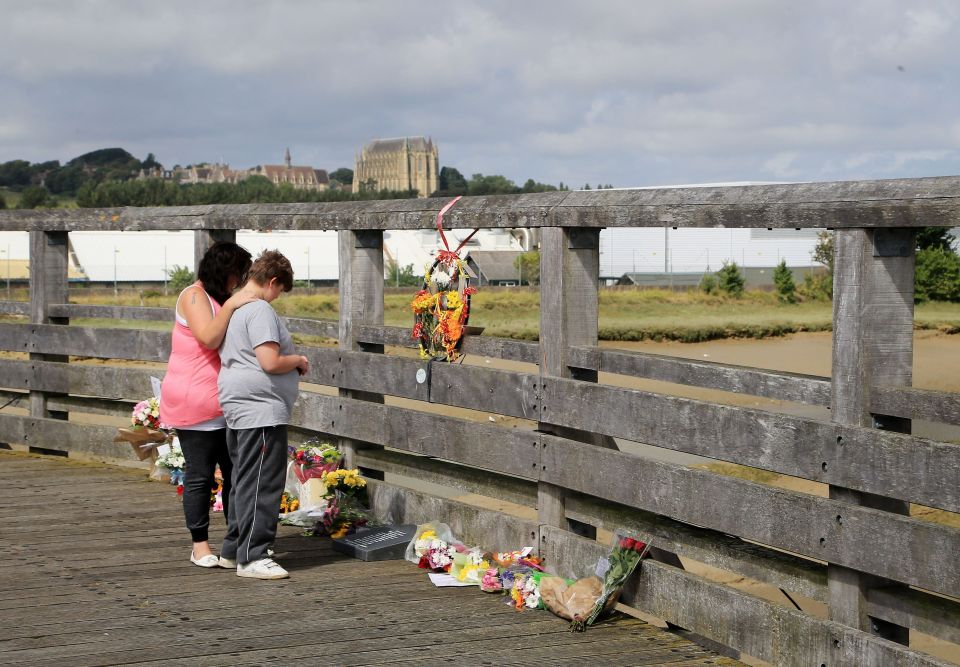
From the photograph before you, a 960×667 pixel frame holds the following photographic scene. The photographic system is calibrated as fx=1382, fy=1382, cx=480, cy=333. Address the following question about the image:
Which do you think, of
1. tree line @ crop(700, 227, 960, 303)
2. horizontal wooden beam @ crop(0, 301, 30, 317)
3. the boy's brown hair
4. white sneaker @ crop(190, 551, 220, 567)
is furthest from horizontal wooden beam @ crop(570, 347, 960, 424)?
tree line @ crop(700, 227, 960, 303)

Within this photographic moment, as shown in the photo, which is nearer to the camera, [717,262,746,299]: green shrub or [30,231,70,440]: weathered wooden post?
[30,231,70,440]: weathered wooden post

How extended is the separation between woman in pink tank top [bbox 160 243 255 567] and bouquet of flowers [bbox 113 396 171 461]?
204 centimetres

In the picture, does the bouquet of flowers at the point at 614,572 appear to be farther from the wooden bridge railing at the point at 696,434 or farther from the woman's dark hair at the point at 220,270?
the woman's dark hair at the point at 220,270

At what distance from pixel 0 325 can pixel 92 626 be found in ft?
17.0

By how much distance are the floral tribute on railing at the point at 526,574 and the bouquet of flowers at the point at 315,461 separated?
1.00 meters

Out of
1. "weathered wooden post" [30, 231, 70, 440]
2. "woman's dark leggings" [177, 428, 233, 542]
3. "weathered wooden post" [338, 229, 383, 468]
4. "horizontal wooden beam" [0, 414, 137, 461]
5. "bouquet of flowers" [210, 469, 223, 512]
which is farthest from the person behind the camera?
"weathered wooden post" [30, 231, 70, 440]

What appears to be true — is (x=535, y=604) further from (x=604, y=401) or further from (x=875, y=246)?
(x=875, y=246)

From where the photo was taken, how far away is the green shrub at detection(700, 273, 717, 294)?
65812 mm

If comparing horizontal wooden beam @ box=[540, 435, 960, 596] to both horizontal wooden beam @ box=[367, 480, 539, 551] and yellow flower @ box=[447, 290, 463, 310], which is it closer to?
horizontal wooden beam @ box=[367, 480, 539, 551]

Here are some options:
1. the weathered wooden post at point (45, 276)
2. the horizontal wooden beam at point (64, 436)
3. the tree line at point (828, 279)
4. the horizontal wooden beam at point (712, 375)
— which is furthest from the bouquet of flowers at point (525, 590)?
the tree line at point (828, 279)

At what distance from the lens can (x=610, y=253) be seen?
79062 millimetres

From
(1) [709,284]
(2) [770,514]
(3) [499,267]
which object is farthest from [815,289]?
(2) [770,514]

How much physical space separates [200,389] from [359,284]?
3.94 ft

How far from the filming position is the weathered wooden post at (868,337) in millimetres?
4285
